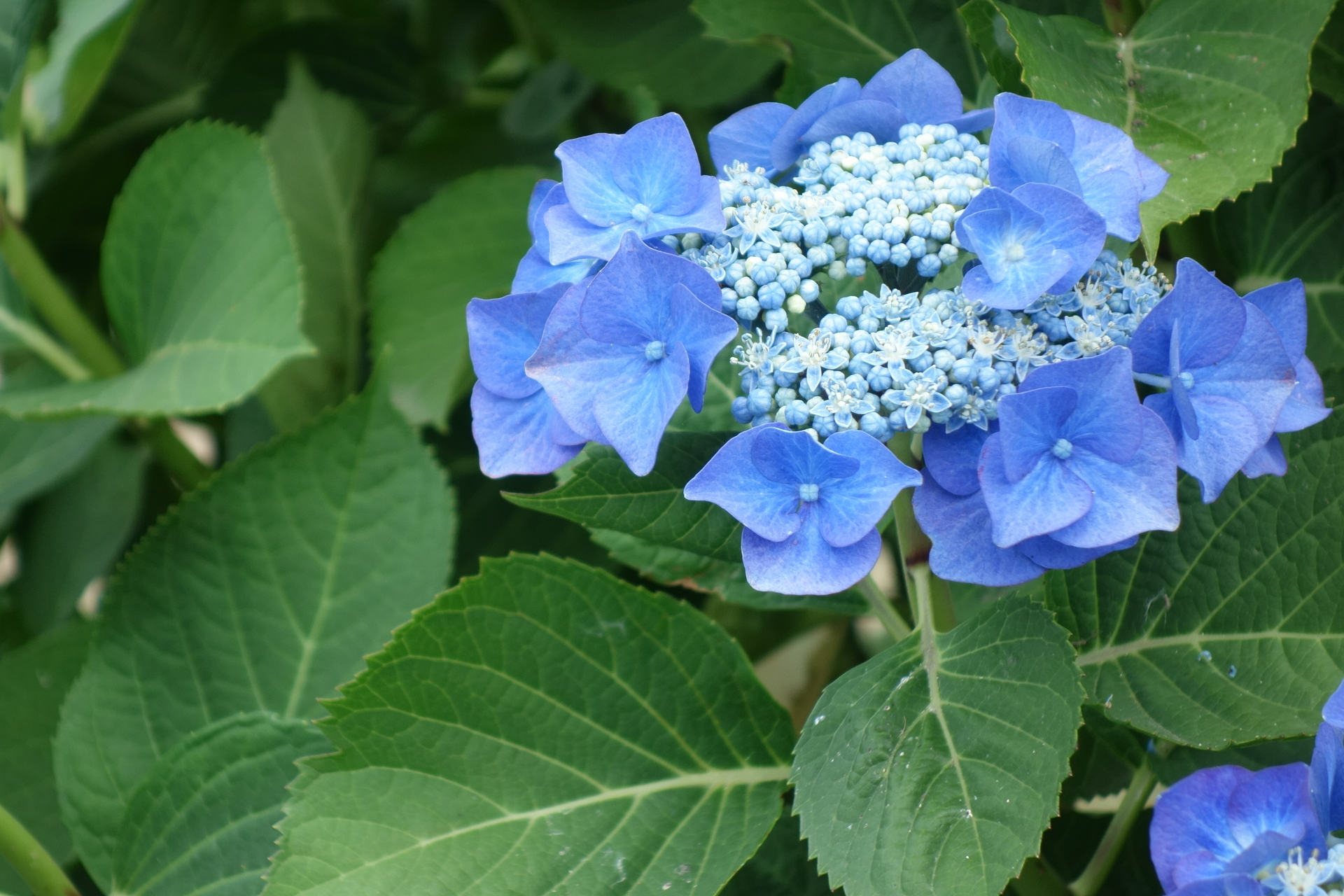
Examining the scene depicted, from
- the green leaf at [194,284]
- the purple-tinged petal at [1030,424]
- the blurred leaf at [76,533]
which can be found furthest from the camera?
the blurred leaf at [76,533]

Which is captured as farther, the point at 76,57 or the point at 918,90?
the point at 76,57

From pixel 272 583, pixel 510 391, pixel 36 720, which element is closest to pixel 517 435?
pixel 510 391

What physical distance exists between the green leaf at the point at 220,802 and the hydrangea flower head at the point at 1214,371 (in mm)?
568

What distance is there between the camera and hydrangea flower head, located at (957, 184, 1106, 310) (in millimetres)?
488

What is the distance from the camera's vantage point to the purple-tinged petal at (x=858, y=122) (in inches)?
23.9

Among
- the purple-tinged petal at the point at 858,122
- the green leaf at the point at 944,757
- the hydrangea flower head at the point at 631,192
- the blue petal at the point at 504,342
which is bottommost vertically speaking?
the green leaf at the point at 944,757

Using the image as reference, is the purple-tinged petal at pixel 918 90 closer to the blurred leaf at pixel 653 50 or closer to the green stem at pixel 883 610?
the green stem at pixel 883 610

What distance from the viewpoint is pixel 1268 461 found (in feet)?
1.78

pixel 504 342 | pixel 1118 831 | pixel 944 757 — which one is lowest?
pixel 1118 831

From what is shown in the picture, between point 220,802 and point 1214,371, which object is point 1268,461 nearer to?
point 1214,371

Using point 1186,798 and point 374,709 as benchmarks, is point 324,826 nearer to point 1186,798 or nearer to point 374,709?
point 374,709

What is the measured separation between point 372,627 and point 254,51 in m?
0.76

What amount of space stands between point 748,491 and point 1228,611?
12.7 inches

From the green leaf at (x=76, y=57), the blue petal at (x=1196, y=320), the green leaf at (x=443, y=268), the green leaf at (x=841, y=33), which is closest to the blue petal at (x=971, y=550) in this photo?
the blue petal at (x=1196, y=320)
